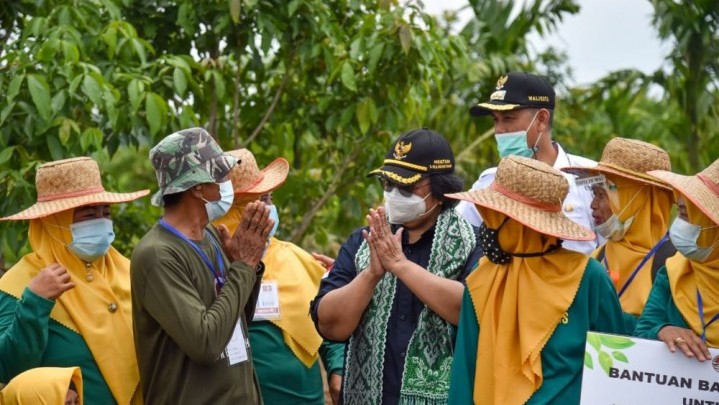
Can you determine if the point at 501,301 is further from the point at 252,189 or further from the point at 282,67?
the point at 282,67

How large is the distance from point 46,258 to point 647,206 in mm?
2639

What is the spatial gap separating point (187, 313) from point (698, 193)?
1.97m

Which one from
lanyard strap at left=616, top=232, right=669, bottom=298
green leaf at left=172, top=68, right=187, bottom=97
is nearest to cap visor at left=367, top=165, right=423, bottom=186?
lanyard strap at left=616, top=232, right=669, bottom=298

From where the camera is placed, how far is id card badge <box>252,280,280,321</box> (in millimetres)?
5504

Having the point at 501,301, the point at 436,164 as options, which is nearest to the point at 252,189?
the point at 436,164

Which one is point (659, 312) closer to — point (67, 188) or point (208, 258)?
point (208, 258)

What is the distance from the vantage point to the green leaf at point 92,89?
19.7 feet

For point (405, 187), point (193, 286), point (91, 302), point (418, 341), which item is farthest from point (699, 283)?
point (91, 302)

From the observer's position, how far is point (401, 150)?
5148mm

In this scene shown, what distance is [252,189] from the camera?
566cm

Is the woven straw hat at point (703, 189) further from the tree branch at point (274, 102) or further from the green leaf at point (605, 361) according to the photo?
the tree branch at point (274, 102)

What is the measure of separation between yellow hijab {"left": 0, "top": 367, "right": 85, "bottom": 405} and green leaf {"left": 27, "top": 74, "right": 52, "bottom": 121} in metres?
1.71

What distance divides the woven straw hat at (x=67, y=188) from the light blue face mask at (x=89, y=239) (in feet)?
0.33

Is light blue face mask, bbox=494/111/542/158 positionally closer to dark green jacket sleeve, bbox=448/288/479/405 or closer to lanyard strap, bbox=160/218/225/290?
dark green jacket sleeve, bbox=448/288/479/405
